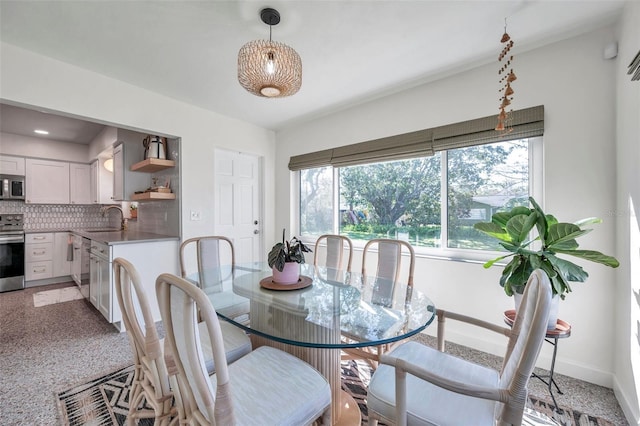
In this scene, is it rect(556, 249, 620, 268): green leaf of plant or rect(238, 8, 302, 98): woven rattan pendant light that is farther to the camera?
rect(238, 8, 302, 98): woven rattan pendant light

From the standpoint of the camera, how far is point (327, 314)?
4.64ft

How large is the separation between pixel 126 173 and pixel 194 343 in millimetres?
3685

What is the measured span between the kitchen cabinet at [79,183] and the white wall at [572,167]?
6.19 meters

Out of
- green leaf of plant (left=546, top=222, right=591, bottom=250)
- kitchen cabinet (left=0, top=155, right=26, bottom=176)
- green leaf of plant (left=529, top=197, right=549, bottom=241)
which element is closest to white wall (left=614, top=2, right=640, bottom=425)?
green leaf of plant (left=546, top=222, right=591, bottom=250)

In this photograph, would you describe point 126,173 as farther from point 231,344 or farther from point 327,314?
point 327,314

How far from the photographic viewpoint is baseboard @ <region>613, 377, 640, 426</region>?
1.48 meters

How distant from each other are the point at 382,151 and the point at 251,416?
266 centimetres

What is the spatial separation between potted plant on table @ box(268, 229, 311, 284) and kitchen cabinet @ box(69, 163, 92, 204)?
5.20 m

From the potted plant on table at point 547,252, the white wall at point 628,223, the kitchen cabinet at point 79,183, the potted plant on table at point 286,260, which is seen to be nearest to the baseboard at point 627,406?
the white wall at point 628,223

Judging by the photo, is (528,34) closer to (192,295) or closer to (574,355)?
(574,355)

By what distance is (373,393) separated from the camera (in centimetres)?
112

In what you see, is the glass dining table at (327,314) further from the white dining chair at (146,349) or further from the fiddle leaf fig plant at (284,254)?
the white dining chair at (146,349)

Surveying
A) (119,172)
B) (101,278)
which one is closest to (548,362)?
(101,278)

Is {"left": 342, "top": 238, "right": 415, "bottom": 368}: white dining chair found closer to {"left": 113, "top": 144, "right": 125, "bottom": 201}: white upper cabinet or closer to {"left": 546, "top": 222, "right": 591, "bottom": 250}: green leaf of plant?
{"left": 546, "top": 222, "right": 591, "bottom": 250}: green leaf of plant
